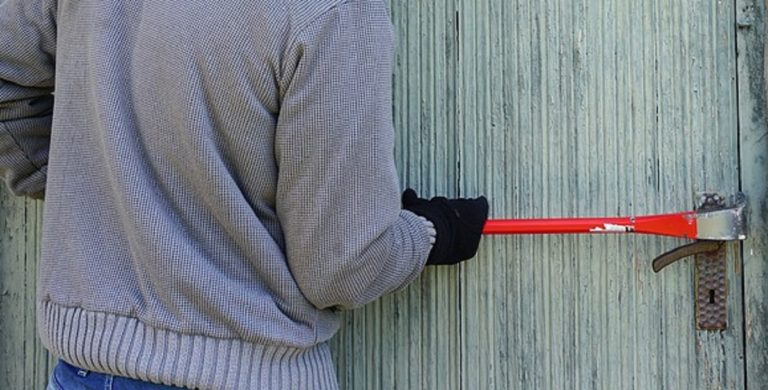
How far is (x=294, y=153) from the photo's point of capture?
146 centimetres

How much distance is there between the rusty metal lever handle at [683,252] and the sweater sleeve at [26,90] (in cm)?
97

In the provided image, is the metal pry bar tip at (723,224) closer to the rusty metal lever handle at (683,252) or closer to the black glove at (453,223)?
the rusty metal lever handle at (683,252)

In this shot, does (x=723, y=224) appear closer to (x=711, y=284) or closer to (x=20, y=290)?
(x=711, y=284)

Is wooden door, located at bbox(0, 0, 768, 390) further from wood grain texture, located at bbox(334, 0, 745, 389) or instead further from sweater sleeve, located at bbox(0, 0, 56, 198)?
sweater sleeve, located at bbox(0, 0, 56, 198)

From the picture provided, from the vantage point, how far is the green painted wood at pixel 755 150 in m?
1.73

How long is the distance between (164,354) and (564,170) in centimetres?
71

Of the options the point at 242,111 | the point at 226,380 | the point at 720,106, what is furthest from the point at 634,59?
the point at 226,380

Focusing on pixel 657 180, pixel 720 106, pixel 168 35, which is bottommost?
pixel 657 180

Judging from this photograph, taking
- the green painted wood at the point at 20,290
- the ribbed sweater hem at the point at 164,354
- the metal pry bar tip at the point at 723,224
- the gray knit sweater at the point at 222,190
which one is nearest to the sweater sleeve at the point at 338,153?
the gray knit sweater at the point at 222,190

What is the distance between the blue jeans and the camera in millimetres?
1496

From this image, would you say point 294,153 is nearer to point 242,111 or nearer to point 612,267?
point 242,111

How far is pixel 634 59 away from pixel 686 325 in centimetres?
43

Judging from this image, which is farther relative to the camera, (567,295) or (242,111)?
(567,295)

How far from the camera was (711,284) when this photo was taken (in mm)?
1741
